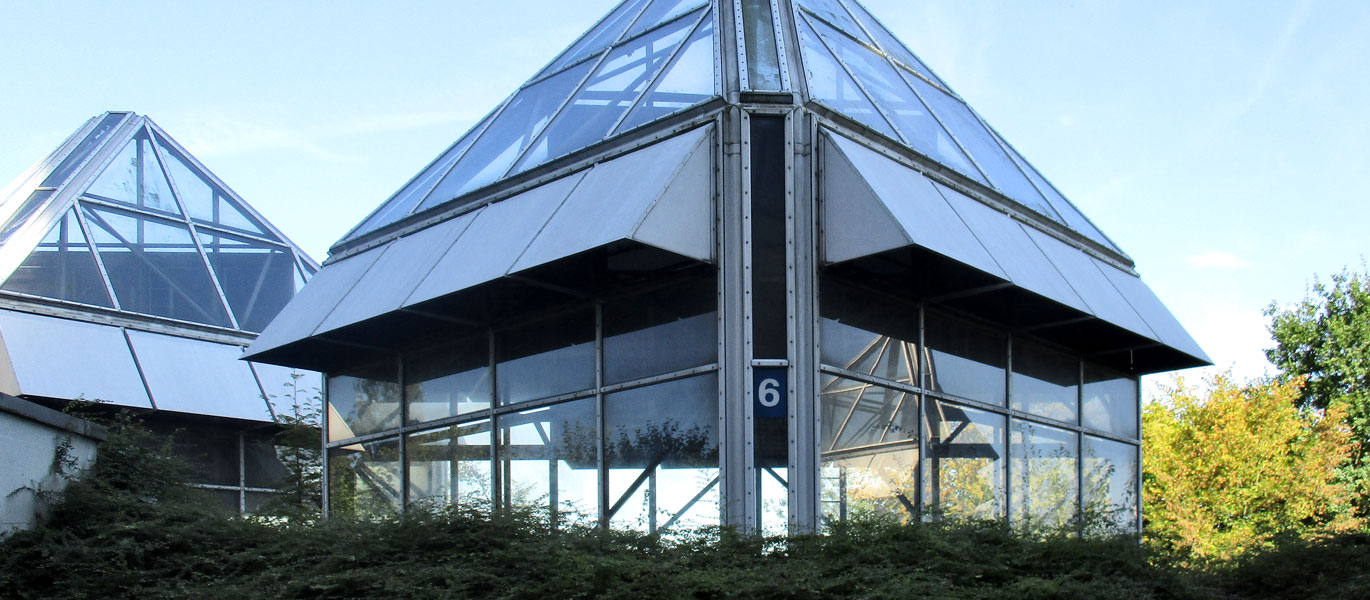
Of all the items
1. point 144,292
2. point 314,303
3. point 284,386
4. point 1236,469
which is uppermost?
point 144,292

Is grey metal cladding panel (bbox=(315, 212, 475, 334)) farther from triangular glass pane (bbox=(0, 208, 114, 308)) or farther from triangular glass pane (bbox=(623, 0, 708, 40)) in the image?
triangular glass pane (bbox=(0, 208, 114, 308))

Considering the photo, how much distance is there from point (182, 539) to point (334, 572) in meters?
2.76

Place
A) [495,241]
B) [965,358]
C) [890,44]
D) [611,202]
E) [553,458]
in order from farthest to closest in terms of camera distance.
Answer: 1. [890,44]
2. [965,358]
3. [495,241]
4. [553,458]
5. [611,202]

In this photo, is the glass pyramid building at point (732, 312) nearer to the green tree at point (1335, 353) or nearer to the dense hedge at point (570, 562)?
the dense hedge at point (570, 562)

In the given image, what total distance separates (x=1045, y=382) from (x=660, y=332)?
536cm

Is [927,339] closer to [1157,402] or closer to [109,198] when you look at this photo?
[109,198]

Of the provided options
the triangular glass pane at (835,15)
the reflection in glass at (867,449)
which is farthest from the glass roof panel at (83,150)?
the reflection in glass at (867,449)

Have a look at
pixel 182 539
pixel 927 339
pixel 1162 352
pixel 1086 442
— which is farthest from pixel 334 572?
pixel 1162 352

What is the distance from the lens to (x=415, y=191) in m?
17.9

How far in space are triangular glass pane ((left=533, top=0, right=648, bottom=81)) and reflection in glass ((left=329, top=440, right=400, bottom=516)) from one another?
571 centimetres

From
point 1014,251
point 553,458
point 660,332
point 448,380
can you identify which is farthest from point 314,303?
point 1014,251

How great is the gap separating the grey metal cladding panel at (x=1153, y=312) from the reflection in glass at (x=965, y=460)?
9.90 ft

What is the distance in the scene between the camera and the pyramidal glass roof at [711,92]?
14.4 metres

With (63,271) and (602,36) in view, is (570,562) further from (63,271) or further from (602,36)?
(63,271)
